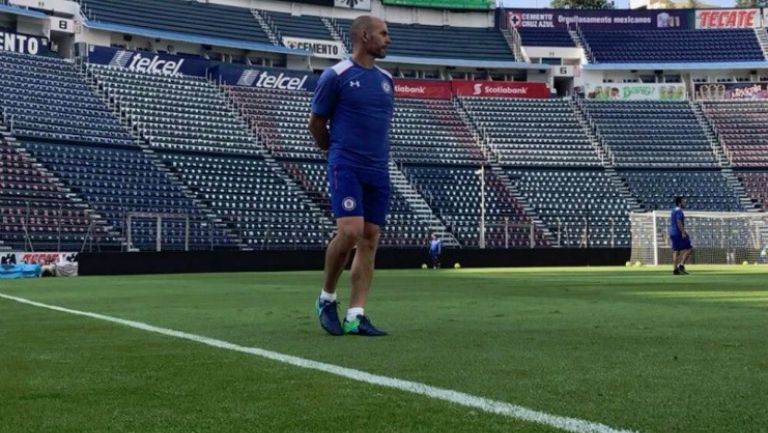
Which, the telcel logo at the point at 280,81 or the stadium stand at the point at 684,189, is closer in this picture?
the stadium stand at the point at 684,189

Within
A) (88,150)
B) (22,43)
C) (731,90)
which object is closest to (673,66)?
(731,90)

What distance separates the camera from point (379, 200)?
6711 mm

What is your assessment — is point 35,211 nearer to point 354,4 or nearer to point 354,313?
point 354,313

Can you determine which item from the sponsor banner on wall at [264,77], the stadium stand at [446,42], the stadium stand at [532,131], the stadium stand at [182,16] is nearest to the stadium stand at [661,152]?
the stadium stand at [532,131]

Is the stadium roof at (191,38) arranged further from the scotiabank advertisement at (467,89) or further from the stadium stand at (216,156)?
the scotiabank advertisement at (467,89)

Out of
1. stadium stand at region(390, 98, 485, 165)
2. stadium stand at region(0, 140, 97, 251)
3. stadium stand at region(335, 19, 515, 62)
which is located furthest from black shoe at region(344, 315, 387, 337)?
stadium stand at region(335, 19, 515, 62)

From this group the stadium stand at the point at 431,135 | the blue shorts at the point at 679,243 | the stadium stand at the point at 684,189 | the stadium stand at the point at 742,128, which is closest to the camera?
the blue shorts at the point at 679,243

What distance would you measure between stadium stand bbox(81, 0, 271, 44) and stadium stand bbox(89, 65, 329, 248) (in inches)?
187

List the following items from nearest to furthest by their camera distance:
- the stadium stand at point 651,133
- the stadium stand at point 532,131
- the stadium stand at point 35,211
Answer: the stadium stand at point 35,211, the stadium stand at point 532,131, the stadium stand at point 651,133

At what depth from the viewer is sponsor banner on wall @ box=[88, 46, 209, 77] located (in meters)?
48.1

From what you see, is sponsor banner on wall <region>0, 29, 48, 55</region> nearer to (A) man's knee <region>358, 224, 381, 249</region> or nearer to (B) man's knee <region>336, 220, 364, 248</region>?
(A) man's knee <region>358, 224, 381, 249</region>

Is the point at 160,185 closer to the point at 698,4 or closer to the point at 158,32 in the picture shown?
the point at 158,32

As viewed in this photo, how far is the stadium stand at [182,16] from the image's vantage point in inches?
2045

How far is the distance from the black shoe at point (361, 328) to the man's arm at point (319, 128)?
1.29m
